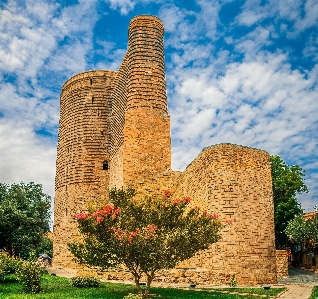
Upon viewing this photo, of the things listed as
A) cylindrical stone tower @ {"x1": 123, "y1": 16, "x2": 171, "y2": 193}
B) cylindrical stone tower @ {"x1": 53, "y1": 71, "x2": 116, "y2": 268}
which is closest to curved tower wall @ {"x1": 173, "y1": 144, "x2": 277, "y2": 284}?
cylindrical stone tower @ {"x1": 123, "y1": 16, "x2": 171, "y2": 193}

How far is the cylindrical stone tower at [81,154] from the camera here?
25.0 metres

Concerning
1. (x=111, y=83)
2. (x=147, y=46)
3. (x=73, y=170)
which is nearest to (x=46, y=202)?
(x=73, y=170)

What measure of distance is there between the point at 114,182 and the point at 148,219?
12.2 meters

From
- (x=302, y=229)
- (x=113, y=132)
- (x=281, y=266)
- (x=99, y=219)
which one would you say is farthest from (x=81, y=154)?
(x=99, y=219)

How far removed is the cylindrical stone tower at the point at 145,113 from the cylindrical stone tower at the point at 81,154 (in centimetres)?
547

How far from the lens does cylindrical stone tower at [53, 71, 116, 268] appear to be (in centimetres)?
2500

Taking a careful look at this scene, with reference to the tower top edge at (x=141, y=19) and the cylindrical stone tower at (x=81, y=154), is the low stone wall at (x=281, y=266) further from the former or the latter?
the tower top edge at (x=141, y=19)

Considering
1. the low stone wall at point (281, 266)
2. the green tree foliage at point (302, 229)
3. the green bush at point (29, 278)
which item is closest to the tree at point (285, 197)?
the green tree foliage at point (302, 229)

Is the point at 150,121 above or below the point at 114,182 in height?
above

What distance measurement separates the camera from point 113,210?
34.4ft

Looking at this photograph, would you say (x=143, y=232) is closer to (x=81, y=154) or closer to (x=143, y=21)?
(x=143, y=21)

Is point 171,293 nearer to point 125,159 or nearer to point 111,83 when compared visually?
point 125,159

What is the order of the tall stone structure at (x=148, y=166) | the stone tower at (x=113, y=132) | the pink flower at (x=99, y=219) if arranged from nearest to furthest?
the pink flower at (x=99, y=219)
the tall stone structure at (x=148, y=166)
the stone tower at (x=113, y=132)

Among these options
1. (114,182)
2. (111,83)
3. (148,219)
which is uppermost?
(111,83)
